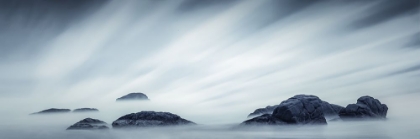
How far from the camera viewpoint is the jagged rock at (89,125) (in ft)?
150

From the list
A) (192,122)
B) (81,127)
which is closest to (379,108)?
(192,122)

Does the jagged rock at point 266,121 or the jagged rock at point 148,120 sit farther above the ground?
the jagged rock at point 148,120

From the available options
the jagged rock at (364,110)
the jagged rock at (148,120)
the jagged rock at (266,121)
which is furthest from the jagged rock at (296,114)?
the jagged rock at (148,120)

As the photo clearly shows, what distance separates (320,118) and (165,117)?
81.2ft

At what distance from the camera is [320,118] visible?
48.5 m

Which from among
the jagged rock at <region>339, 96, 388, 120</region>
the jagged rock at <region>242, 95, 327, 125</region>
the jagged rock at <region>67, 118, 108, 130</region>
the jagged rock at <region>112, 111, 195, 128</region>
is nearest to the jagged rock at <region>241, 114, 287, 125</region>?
the jagged rock at <region>242, 95, 327, 125</region>

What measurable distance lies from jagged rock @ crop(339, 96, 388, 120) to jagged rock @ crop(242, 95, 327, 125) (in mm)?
11844

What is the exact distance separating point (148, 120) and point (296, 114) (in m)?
23.3

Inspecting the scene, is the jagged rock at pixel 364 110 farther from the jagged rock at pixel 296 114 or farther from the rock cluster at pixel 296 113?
the jagged rock at pixel 296 114

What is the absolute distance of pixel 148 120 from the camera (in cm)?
5262

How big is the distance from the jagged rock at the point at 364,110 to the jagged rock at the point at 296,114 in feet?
38.9

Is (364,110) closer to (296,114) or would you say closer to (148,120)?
(296,114)

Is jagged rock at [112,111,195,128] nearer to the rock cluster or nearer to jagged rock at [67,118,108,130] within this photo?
jagged rock at [67,118,108,130]

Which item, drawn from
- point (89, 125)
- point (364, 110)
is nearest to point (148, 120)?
point (89, 125)
